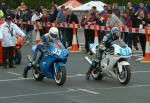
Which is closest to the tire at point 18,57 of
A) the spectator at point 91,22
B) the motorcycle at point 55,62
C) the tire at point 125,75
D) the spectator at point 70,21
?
the motorcycle at point 55,62

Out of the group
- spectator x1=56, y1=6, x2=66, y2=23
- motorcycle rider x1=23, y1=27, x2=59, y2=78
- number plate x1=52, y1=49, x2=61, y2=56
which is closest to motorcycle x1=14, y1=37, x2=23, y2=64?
motorcycle rider x1=23, y1=27, x2=59, y2=78

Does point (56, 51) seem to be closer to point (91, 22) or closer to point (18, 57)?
point (18, 57)

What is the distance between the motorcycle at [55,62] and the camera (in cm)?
1401

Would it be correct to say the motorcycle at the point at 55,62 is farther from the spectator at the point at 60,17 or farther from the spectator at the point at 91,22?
the spectator at the point at 60,17

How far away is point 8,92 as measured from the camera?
13.2 m

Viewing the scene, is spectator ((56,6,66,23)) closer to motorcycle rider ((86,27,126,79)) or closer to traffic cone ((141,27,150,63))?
traffic cone ((141,27,150,63))

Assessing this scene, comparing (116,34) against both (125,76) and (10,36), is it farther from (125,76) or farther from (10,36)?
(10,36)

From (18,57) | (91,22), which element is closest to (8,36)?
(18,57)

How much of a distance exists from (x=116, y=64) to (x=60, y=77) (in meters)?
1.45

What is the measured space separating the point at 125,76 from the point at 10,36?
5.82m

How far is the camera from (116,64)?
1431cm

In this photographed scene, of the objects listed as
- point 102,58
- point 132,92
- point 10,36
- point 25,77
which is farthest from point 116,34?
point 10,36

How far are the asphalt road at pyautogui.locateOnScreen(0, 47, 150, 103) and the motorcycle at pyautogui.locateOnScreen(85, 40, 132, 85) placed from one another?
0.74 ft

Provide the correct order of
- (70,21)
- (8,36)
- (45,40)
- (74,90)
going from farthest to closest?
(70,21), (8,36), (45,40), (74,90)
